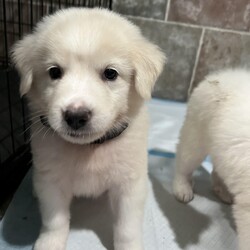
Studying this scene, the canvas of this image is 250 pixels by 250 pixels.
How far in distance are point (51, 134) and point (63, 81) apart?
0.75 ft

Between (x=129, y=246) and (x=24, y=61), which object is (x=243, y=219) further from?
(x=24, y=61)

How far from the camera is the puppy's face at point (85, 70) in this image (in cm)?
100

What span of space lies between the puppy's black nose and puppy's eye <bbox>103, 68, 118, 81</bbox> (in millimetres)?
160

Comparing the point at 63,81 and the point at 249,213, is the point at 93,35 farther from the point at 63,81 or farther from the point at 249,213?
the point at 249,213

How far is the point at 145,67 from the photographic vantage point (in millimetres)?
1142

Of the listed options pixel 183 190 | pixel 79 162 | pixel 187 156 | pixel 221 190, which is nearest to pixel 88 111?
pixel 79 162

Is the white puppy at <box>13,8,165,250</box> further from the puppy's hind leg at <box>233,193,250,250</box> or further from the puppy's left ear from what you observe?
the puppy's hind leg at <box>233,193,250,250</box>

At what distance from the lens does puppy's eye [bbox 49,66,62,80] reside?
107 centimetres

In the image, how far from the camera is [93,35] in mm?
1039

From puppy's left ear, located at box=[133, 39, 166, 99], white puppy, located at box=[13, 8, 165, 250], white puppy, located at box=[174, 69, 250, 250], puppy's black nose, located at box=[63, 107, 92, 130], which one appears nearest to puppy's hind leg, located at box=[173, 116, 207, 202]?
white puppy, located at box=[174, 69, 250, 250]

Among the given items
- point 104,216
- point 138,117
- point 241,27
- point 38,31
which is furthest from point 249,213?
point 241,27

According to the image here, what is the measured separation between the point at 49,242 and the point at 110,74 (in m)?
0.65

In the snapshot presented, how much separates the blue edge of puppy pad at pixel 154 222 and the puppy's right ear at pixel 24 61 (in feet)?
1.96

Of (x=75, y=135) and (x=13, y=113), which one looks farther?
(x=13, y=113)
